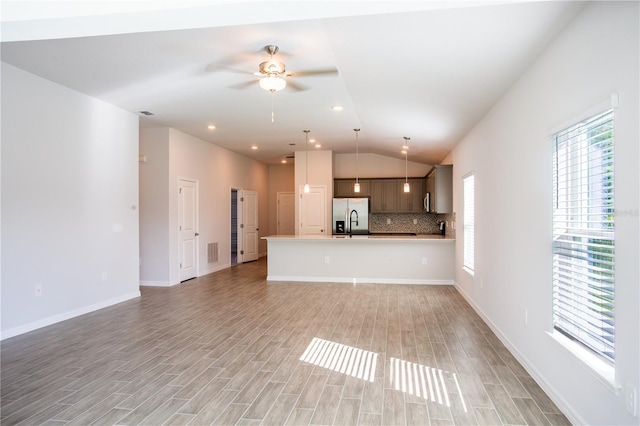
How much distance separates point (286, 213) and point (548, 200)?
9.45 meters

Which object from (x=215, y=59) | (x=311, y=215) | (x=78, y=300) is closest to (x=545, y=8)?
(x=215, y=59)

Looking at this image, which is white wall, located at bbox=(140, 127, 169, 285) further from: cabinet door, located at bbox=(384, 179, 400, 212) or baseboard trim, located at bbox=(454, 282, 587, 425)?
baseboard trim, located at bbox=(454, 282, 587, 425)

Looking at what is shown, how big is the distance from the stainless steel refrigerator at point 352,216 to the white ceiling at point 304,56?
8.52 ft

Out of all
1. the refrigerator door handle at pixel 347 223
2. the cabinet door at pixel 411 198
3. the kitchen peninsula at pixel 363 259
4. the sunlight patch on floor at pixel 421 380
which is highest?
the cabinet door at pixel 411 198

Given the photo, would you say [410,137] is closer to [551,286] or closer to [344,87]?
[344,87]

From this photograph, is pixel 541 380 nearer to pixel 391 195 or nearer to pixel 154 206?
pixel 154 206

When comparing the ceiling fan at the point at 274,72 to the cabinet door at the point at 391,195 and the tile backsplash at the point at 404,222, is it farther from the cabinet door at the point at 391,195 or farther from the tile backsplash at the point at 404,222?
the tile backsplash at the point at 404,222

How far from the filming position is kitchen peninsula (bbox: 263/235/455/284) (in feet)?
22.3

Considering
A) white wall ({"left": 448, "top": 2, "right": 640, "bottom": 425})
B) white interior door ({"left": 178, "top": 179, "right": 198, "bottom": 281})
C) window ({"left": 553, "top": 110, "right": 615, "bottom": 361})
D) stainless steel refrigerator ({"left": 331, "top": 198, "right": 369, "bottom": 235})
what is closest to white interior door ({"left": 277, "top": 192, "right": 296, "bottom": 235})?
stainless steel refrigerator ({"left": 331, "top": 198, "right": 369, "bottom": 235})

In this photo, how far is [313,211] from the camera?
9344 mm

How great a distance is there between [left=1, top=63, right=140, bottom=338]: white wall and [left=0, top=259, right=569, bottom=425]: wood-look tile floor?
0.45m

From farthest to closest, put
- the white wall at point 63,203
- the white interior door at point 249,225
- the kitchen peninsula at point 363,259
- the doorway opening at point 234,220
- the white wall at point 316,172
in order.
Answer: the white interior door at point 249,225, the doorway opening at point 234,220, the white wall at point 316,172, the kitchen peninsula at point 363,259, the white wall at point 63,203

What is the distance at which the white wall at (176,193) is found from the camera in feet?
22.4

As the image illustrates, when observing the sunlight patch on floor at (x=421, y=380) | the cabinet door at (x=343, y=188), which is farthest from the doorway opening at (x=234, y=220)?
the sunlight patch on floor at (x=421, y=380)
